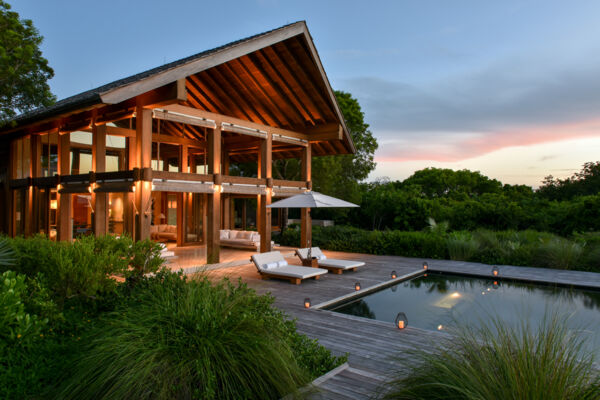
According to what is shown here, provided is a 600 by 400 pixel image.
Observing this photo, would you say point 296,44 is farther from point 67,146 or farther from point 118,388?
point 118,388

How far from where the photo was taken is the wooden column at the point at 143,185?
1047 centimetres

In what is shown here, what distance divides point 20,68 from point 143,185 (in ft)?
13.7

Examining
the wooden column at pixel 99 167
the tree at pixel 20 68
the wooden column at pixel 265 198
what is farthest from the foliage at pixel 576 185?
the tree at pixel 20 68

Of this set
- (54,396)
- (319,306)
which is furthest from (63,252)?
(319,306)

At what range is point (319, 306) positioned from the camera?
7.63m

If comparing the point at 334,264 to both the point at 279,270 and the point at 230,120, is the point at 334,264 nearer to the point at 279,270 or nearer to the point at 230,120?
the point at 279,270

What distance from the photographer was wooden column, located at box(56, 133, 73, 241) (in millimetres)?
13430

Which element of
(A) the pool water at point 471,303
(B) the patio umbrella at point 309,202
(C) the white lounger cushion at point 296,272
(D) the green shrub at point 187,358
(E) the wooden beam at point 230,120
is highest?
(E) the wooden beam at point 230,120

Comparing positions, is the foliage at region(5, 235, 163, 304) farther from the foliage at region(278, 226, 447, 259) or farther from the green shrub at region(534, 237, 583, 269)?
the green shrub at region(534, 237, 583, 269)

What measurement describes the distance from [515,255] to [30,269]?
13.3m

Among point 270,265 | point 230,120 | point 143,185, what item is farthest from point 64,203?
point 270,265

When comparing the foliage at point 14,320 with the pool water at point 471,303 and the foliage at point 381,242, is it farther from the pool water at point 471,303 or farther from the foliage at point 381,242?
the foliage at point 381,242

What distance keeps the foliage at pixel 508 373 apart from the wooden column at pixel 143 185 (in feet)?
29.4

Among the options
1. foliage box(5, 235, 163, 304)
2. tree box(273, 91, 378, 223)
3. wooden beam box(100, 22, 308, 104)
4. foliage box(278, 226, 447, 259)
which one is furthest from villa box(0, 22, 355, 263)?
foliage box(5, 235, 163, 304)
